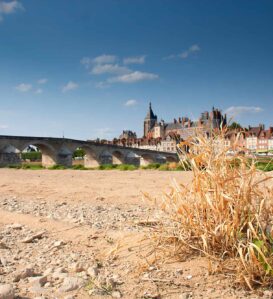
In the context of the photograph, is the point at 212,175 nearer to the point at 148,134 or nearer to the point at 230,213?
A: the point at 230,213

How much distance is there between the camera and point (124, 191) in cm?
884

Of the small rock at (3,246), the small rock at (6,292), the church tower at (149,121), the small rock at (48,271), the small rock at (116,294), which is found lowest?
the small rock at (116,294)

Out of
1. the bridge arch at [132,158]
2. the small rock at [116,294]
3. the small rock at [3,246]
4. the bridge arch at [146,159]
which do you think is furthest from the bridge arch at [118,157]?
the small rock at [116,294]

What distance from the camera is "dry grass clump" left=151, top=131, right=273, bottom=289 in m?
→ 2.65

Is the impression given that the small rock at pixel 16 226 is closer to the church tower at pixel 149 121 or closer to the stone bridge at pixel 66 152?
the stone bridge at pixel 66 152

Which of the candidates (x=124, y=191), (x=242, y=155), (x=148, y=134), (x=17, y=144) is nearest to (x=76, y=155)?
(x=148, y=134)

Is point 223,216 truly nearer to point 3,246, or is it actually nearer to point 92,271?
point 92,271

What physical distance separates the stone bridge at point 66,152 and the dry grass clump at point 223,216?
36390 millimetres

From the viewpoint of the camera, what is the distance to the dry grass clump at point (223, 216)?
8.69 feet

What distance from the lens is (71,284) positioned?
261 centimetres

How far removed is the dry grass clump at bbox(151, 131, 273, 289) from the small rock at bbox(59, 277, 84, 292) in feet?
2.74

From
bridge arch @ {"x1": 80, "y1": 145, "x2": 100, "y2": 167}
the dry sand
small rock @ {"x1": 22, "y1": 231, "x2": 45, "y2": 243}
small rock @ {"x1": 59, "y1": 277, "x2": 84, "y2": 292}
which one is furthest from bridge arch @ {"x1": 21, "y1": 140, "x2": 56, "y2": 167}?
small rock @ {"x1": 59, "y1": 277, "x2": 84, "y2": 292}

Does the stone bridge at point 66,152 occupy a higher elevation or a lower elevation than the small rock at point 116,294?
higher

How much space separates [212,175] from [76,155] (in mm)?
93151
